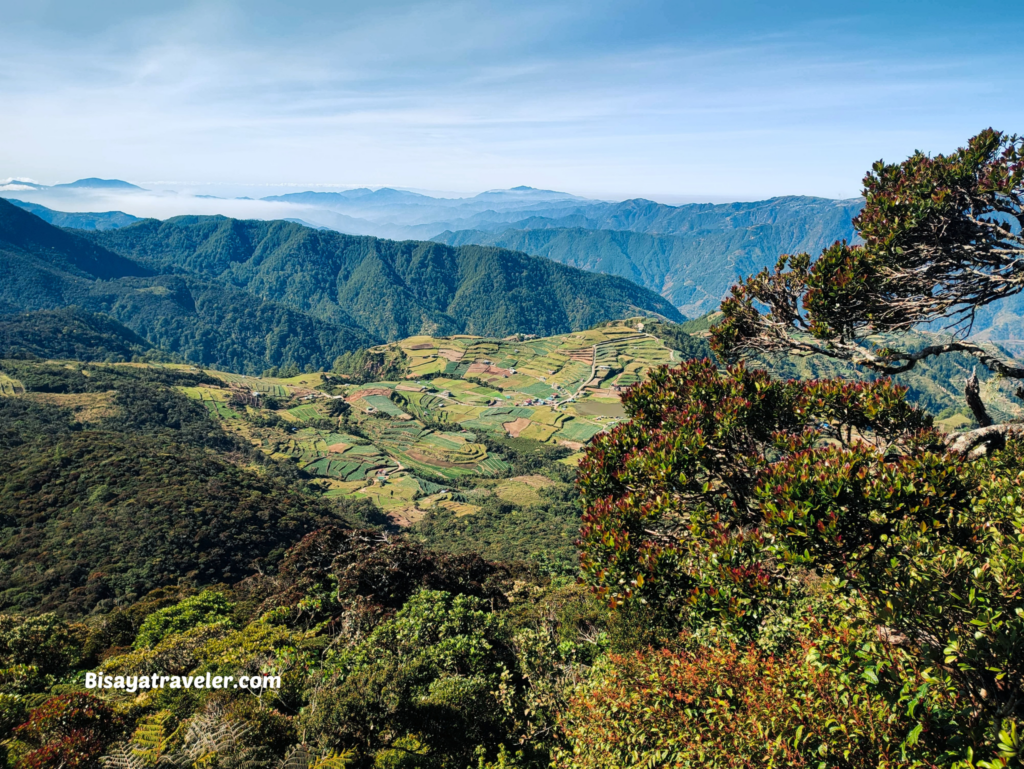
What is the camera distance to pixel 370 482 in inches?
4530

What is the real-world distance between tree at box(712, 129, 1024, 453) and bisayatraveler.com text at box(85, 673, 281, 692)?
1619cm

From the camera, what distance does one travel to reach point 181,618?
23.2 meters

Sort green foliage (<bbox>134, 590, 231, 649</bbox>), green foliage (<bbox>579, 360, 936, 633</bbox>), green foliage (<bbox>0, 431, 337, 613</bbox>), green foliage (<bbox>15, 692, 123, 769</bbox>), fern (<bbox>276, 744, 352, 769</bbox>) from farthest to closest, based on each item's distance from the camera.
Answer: green foliage (<bbox>0, 431, 337, 613</bbox>) → green foliage (<bbox>134, 590, 231, 649</bbox>) → fern (<bbox>276, 744, 352, 769</bbox>) → green foliage (<bbox>579, 360, 936, 633</bbox>) → green foliage (<bbox>15, 692, 123, 769</bbox>)

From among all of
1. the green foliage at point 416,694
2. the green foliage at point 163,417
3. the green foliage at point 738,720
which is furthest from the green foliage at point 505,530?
the green foliage at point 163,417

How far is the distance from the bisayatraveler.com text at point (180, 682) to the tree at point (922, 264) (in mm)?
16191

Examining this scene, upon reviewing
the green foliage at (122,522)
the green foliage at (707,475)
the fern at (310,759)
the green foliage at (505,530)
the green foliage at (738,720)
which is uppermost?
the green foliage at (707,475)

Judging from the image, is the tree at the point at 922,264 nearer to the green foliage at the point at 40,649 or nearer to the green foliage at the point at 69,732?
the green foliage at the point at 69,732

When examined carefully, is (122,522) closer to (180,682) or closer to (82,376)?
(180,682)

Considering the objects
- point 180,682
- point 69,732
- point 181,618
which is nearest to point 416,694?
point 180,682

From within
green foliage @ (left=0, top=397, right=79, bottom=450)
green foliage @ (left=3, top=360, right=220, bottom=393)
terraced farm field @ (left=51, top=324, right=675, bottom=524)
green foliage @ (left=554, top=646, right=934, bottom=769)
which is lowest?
terraced farm field @ (left=51, top=324, right=675, bottom=524)

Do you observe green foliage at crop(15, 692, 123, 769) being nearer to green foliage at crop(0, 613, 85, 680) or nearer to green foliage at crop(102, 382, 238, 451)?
green foliage at crop(0, 613, 85, 680)

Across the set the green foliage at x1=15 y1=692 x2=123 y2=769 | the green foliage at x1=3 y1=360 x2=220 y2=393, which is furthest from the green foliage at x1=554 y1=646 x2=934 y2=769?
the green foliage at x1=3 y1=360 x2=220 y2=393

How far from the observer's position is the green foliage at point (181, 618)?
21770 mm

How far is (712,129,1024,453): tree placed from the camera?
11.1m
